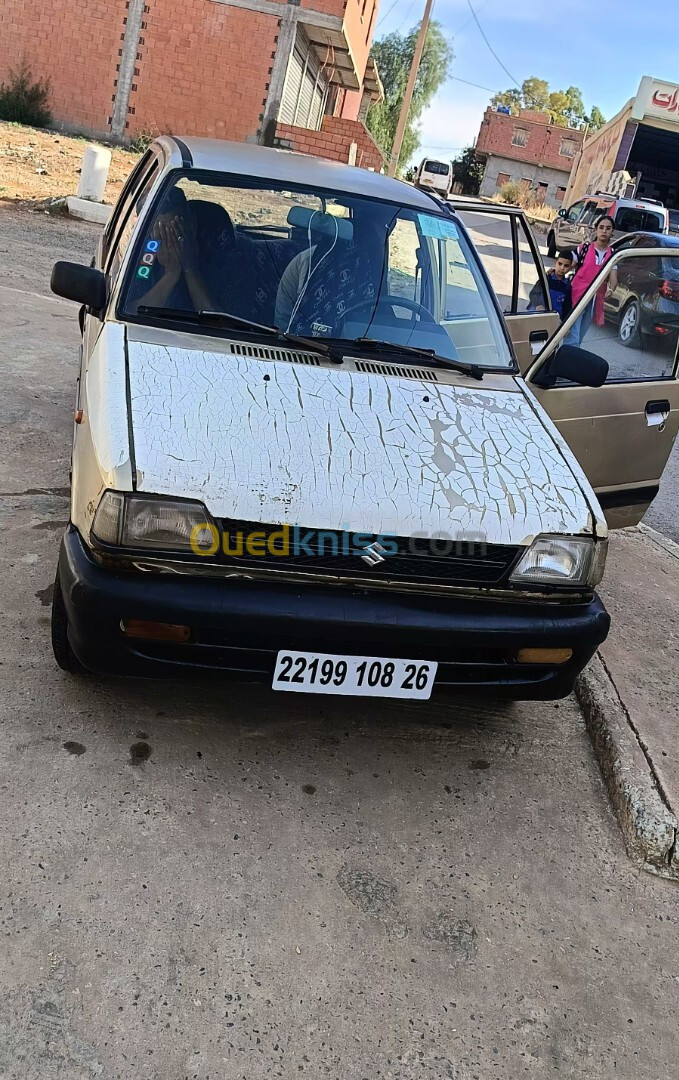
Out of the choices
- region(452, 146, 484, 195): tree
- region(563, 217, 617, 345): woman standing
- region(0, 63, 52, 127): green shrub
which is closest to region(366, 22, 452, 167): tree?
region(452, 146, 484, 195): tree

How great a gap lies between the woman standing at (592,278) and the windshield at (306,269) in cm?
51

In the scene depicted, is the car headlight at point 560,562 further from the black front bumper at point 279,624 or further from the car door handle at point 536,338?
the car door handle at point 536,338

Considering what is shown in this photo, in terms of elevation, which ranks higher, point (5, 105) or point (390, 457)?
point (5, 105)

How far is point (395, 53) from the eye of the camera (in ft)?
212

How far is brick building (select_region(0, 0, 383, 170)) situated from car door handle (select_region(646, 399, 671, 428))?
20088mm

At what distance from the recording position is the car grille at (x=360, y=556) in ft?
8.90

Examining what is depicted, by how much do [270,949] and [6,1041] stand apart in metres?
0.67

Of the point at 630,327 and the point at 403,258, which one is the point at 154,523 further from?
the point at 630,327

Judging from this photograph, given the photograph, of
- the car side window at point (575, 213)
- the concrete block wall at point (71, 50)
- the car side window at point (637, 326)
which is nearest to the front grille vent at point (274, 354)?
the car side window at point (637, 326)

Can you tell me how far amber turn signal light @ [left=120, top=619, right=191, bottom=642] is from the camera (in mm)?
2717

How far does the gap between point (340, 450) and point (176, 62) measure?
23.9 m

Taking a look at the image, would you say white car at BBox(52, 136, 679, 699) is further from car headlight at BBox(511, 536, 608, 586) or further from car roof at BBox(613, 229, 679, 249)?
car roof at BBox(613, 229, 679, 249)

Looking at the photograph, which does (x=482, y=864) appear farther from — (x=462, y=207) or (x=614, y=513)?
(x=462, y=207)

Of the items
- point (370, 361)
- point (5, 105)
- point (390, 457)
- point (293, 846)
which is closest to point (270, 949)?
point (293, 846)
